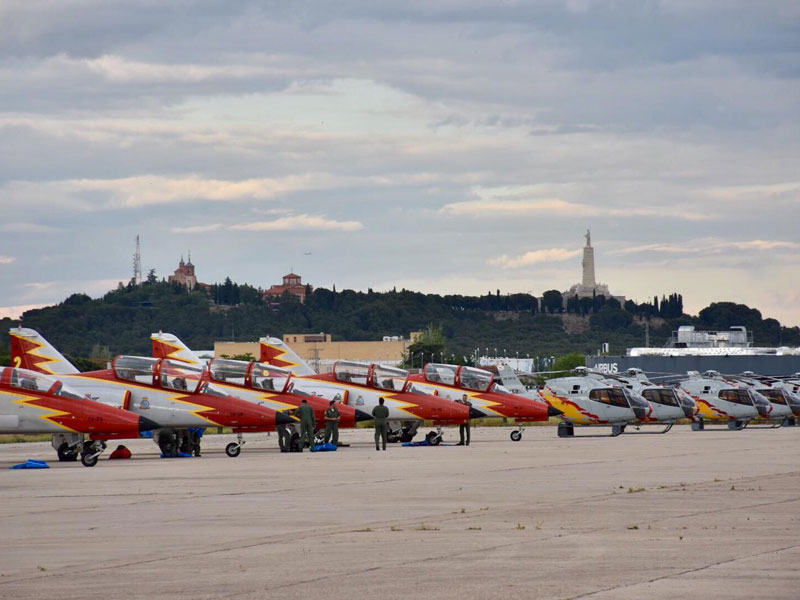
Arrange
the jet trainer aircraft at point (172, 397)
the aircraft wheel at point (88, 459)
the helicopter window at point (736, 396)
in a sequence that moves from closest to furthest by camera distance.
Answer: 1. the aircraft wheel at point (88, 459)
2. the jet trainer aircraft at point (172, 397)
3. the helicopter window at point (736, 396)

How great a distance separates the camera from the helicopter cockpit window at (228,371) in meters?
39.3

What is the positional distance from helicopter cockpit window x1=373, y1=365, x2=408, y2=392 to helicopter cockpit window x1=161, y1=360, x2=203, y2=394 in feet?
26.6

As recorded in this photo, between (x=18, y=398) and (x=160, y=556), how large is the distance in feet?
61.9

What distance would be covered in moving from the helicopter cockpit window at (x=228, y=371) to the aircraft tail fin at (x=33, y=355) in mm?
11715

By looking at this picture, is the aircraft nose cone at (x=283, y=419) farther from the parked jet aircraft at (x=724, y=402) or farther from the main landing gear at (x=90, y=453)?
the parked jet aircraft at (x=724, y=402)

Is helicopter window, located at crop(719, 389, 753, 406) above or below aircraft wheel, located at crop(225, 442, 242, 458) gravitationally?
above

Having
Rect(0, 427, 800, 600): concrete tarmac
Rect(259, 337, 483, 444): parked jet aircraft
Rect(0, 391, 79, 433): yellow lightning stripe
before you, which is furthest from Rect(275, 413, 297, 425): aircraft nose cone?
Rect(0, 391, 79, 433): yellow lightning stripe

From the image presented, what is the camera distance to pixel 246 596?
37.2ft

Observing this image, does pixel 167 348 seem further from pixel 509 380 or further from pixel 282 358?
pixel 509 380

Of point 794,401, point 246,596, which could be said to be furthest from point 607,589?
point 794,401

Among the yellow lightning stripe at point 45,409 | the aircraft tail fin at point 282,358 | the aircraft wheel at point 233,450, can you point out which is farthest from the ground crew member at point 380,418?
the aircraft tail fin at point 282,358

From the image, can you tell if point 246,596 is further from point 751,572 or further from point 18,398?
point 18,398

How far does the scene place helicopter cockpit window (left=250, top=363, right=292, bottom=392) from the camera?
40109 mm

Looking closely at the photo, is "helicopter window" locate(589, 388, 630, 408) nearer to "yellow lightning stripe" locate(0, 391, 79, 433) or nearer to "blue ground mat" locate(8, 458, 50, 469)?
"yellow lightning stripe" locate(0, 391, 79, 433)
